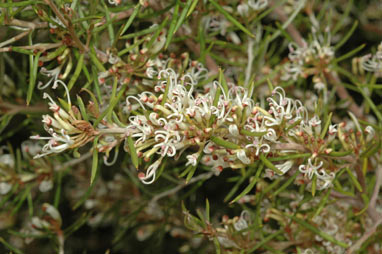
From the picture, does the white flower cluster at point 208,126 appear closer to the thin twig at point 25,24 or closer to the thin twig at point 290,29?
the thin twig at point 25,24

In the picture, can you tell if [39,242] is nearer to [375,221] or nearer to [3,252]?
[3,252]

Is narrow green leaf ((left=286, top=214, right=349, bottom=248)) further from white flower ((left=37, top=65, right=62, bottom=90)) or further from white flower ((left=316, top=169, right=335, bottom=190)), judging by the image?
white flower ((left=37, top=65, right=62, bottom=90))

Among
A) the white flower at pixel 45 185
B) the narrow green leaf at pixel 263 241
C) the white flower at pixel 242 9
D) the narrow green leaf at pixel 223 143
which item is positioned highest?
the white flower at pixel 242 9

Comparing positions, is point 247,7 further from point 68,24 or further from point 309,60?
point 68,24

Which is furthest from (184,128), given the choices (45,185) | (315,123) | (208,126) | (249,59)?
(45,185)

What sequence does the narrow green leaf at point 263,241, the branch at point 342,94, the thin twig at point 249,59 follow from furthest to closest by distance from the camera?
the branch at point 342,94, the thin twig at point 249,59, the narrow green leaf at point 263,241

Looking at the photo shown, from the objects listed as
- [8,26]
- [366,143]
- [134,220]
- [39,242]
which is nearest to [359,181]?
[366,143]

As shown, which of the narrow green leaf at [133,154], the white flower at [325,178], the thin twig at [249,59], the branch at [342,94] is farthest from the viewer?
the branch at [342,94]

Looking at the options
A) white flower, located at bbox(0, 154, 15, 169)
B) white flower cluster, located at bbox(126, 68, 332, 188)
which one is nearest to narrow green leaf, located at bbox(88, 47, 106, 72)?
white flower cluster, located at bbox(126, 68, 332, 188)

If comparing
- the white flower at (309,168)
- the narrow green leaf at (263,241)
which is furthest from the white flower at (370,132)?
the narrow green leaf at (263,241)
